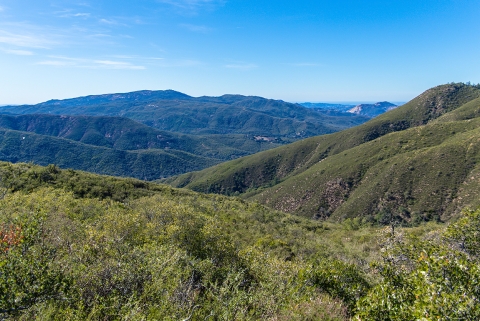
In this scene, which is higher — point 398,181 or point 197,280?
point 197,280

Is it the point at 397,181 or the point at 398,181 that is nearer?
the point at 398,181

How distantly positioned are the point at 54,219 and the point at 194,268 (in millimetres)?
14151

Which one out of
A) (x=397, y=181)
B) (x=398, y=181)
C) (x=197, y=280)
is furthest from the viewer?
(x=397, y=181)

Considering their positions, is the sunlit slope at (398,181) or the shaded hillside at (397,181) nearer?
the sunlit slope at (398,181)

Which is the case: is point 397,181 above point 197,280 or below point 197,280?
below

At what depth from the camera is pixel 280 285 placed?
1598cm

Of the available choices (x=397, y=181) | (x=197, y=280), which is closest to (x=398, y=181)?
(x=397, y=181)

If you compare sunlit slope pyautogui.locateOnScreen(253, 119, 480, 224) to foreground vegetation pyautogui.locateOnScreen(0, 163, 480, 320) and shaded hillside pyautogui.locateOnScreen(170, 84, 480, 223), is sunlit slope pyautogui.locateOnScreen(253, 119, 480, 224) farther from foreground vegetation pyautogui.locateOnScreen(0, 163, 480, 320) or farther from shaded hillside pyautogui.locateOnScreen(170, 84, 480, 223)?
foreground vegetation pyautogui.locateOnScreen(0, 163, 480, 320)

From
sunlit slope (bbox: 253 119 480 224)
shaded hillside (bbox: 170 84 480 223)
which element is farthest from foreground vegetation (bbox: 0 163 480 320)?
shaded hillside (bbox: 170 84 480 223)

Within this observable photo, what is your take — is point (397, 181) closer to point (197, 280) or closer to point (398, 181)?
point (398, 181)

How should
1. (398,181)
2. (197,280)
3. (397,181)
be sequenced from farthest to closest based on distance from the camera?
(397,181) < (398,181) < (197,280)

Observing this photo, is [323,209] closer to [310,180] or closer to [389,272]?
[310,180]

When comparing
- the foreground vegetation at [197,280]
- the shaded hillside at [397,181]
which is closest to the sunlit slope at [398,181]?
the shaded hillside at [397,181]

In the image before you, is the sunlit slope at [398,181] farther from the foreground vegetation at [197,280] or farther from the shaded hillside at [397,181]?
the foreground vegetation at [197,280]
